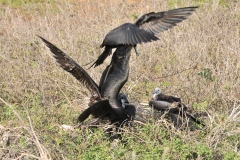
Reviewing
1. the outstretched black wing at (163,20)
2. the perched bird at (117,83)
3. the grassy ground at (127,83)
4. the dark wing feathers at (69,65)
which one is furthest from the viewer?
the outstretched black wing at (163,20)

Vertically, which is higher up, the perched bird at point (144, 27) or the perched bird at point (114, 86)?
the perched bird at point (144, 27)

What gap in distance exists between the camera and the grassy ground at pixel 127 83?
3.58m

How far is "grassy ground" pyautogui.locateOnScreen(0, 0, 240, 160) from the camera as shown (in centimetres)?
358

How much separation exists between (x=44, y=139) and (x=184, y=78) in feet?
7.79

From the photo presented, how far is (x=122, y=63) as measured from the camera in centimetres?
446

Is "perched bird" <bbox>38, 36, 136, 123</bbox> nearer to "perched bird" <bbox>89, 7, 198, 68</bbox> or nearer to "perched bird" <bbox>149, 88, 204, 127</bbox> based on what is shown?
"perched bird" <bbox>89, 7, 198, 68</bbox>

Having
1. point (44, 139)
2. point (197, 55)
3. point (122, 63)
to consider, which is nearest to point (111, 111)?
point (122, 63)

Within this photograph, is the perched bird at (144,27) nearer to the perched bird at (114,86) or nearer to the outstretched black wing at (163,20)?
the outstretched black wing at (163,20)

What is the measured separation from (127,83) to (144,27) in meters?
1.27

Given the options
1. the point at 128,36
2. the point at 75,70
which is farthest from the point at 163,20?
the point at 75,70

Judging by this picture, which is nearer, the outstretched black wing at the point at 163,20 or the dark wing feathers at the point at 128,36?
the dark wing feathers at the point at 128,36

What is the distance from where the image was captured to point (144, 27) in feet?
15.0

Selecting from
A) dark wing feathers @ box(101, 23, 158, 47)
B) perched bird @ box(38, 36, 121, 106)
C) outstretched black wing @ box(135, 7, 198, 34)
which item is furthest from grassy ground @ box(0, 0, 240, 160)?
outstretched black wing @ box(135, 7, 198, 34)

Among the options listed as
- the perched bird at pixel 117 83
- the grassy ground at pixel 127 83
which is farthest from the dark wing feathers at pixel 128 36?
the grassy ground at pixel 127 83
